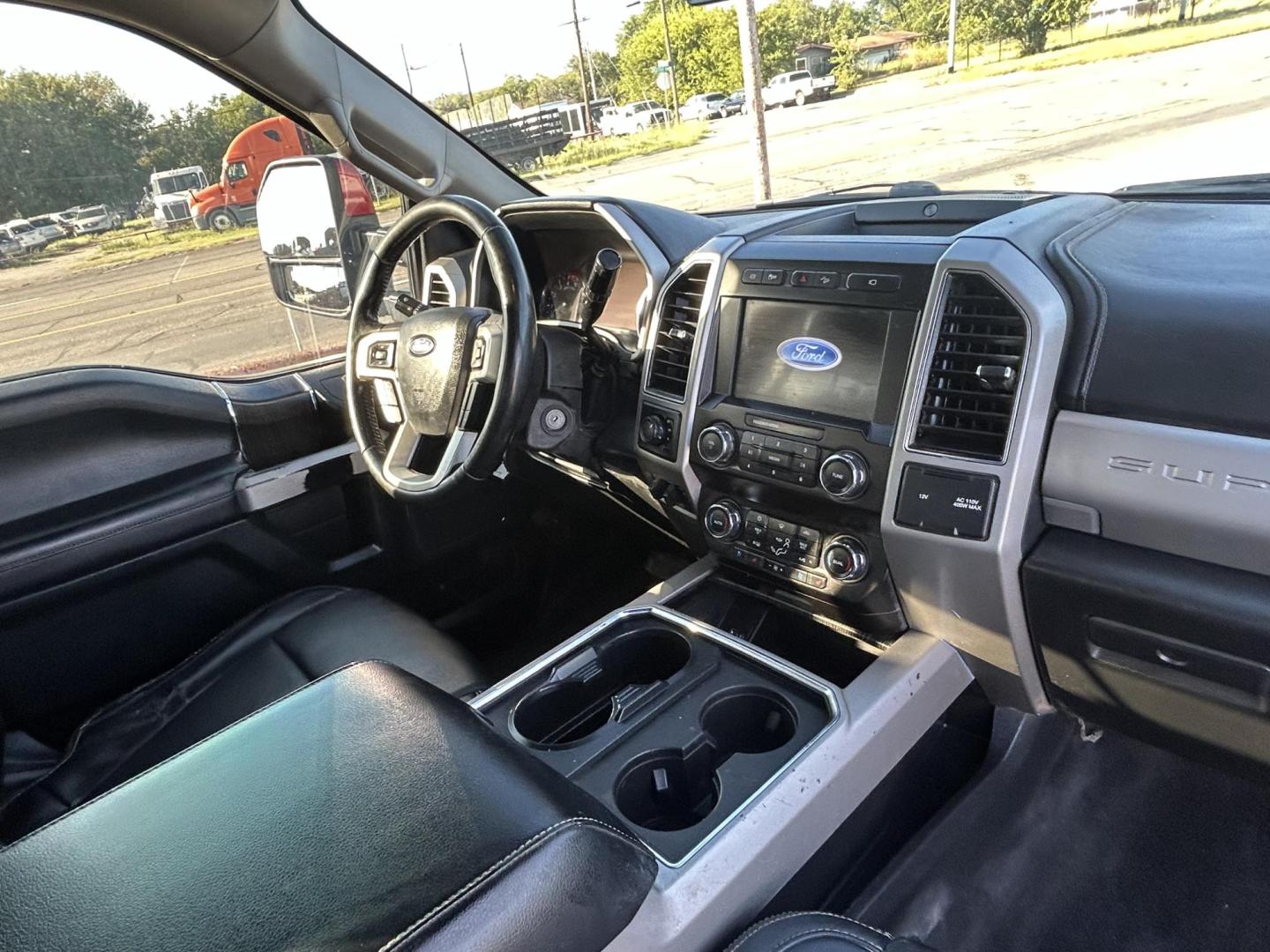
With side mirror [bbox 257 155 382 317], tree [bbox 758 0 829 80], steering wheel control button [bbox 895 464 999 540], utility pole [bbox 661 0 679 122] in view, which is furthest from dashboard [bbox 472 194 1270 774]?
utility pole [bbox 661 0 679 122]

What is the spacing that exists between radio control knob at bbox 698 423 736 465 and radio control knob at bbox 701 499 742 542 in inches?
4.2

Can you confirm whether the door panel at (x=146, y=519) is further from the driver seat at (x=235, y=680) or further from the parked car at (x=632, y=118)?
the parked car at (x=632, y=118)

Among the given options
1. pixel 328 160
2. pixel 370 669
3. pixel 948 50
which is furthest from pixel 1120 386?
pixel 948 50

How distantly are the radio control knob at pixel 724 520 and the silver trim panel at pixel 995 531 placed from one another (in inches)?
14.3

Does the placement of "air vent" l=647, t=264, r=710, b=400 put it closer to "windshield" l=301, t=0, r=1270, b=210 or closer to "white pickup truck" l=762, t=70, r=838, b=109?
"windshield" l=301, t=0, r=1270, b=210

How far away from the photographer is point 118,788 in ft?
3.83

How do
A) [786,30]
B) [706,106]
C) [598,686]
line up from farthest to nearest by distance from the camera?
[706,106] → [786,30] → [598,686]

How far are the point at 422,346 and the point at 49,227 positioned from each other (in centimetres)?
103

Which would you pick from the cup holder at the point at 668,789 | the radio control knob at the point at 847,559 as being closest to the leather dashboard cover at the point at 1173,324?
the radio control knob at the point at 847,559

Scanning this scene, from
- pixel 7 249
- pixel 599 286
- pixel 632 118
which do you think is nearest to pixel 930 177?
pixel 599 286

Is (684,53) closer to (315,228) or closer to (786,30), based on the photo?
(786,30)

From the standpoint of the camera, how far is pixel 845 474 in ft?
5.18

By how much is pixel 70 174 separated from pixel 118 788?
1636mm

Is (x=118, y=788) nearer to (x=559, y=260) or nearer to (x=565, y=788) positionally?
(x=565, y=788)
